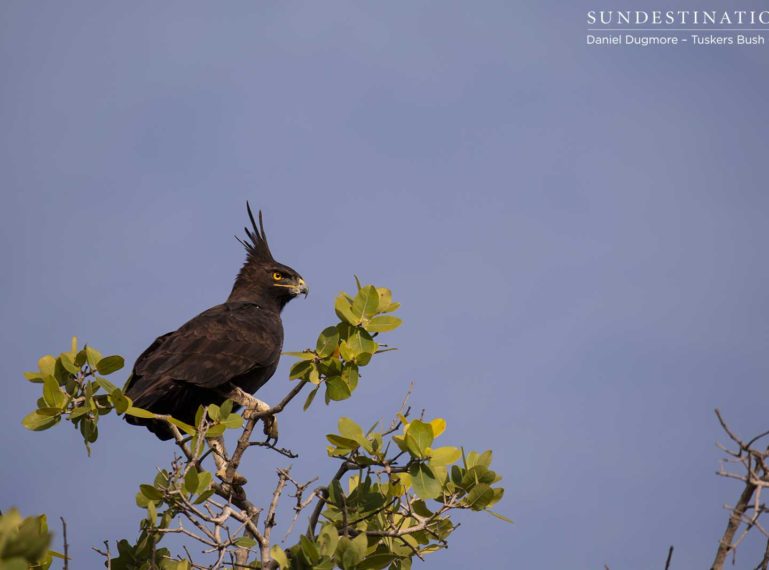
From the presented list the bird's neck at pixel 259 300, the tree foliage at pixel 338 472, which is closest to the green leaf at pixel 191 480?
the tree foliage at pixel 338 472

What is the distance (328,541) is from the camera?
471 cm

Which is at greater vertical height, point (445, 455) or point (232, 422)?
point (232, 422)

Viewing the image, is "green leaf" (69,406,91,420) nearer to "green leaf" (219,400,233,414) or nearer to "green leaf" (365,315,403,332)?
"green leaf" (219,400,233,414)

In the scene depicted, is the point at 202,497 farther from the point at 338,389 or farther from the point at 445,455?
the point at 445,455

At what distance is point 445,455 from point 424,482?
0.19 metres

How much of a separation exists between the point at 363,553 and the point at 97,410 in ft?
6.13

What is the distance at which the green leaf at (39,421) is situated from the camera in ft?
18.1

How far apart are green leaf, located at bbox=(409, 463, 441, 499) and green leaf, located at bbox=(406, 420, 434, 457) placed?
11 cm

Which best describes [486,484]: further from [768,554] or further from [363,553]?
[768,554]

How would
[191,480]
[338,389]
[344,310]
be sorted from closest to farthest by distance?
[191,480]
[344,310]
[338,389]

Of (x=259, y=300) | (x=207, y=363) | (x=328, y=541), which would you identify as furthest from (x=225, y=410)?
(x=259, y=300)

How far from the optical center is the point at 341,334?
222 inches

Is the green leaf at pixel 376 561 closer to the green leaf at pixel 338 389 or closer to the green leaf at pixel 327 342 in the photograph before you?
the green leaf at pixel 338 389

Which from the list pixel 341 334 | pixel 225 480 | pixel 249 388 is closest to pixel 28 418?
pixel 225 480
